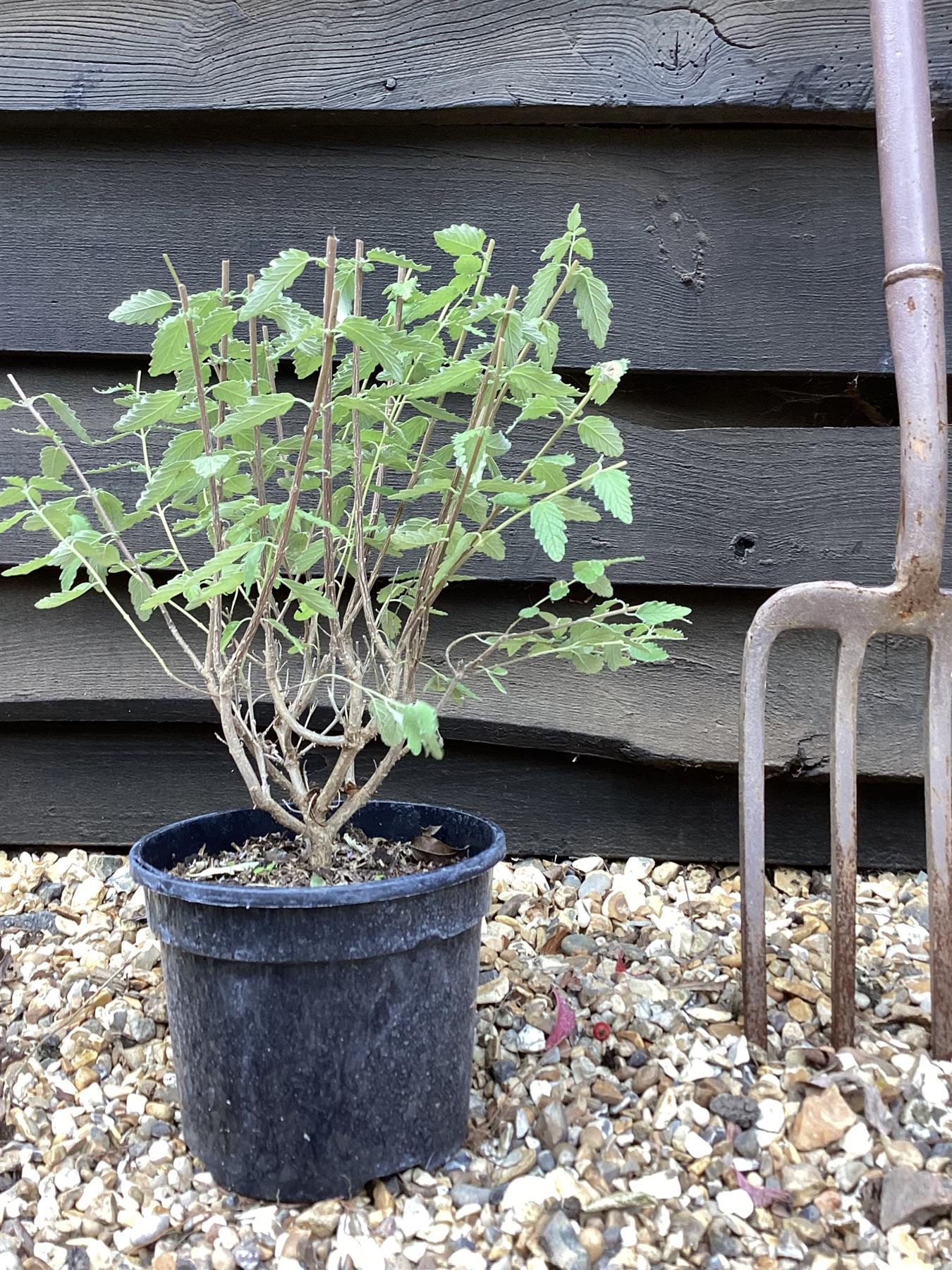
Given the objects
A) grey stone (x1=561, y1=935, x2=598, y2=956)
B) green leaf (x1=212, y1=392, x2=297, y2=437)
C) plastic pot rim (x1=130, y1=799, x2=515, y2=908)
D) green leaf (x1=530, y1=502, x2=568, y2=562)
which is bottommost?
grey stone (x1=561, y1=935, x2=598, y2=956)

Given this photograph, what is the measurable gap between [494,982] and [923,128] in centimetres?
127

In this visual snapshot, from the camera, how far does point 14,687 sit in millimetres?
1541

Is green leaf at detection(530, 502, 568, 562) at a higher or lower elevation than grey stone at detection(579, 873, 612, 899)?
higher

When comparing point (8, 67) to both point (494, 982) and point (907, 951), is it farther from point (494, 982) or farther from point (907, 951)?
point (907, 951)

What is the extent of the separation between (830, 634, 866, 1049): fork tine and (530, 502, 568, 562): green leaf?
56 cm

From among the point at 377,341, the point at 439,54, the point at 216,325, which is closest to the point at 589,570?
the point at 377,341

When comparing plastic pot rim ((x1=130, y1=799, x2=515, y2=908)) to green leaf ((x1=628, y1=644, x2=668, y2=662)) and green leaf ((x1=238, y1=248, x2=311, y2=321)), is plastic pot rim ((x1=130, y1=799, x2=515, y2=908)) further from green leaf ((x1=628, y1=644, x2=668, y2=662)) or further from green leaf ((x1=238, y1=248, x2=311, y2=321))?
green leaf ((x1=238, y1=248, x2=311, y2=321))

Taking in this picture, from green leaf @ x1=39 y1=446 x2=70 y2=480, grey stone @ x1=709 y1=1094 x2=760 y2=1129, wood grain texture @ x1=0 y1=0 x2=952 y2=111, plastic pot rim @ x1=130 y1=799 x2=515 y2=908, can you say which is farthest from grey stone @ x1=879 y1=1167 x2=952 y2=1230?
wood grain texture @ x1=0 y1=0 x2=952 y2=111

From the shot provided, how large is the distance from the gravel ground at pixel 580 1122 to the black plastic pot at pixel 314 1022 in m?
0.05

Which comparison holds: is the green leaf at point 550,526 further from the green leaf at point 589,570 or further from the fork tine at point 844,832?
the fork tine at point 844,832

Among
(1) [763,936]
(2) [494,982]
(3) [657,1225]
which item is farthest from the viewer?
(2) [494,982]

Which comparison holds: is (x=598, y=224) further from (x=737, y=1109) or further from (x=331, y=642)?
(x=737, y=1109)

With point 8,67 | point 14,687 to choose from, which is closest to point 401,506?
point 14,687

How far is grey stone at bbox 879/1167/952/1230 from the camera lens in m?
0.84
